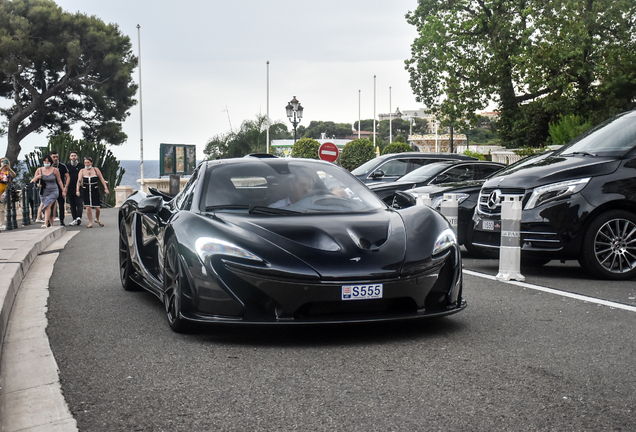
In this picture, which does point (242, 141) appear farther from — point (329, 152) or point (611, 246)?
point (611, 246)

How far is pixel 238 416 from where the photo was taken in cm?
369

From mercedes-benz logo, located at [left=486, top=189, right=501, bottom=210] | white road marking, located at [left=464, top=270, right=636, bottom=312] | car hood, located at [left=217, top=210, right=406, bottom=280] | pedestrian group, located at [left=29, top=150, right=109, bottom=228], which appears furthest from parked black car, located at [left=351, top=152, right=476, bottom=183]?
car hood, located at [left=217, top=210, right=406, bottom=280]

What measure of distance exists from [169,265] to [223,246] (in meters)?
0.82

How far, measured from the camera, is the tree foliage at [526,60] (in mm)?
29469

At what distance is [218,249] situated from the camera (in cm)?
515

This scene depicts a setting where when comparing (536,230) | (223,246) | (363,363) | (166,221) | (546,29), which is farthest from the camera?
(546,29)

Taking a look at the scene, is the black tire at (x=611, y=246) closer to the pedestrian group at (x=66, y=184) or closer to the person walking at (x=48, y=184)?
the pedestrian group at (x=66, y=184)

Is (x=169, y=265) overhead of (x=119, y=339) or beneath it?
overhead

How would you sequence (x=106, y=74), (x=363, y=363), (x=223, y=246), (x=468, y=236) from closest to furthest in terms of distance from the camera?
(x=363, y=363), (x=223, y=246), (x=468, y=236), (x=106, y=74)

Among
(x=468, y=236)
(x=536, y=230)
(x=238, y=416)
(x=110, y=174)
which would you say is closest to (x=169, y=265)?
(x=238, y=416)

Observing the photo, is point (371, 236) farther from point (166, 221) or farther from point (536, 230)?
point (536, 230)

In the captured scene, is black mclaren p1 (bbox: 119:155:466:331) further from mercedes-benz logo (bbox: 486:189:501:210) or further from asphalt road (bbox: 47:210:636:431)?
mercedes-benz logo (bbox: 486:189:501:210)

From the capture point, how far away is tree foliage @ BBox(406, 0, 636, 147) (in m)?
29.5

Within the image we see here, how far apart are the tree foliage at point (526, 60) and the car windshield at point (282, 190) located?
2403 cm
